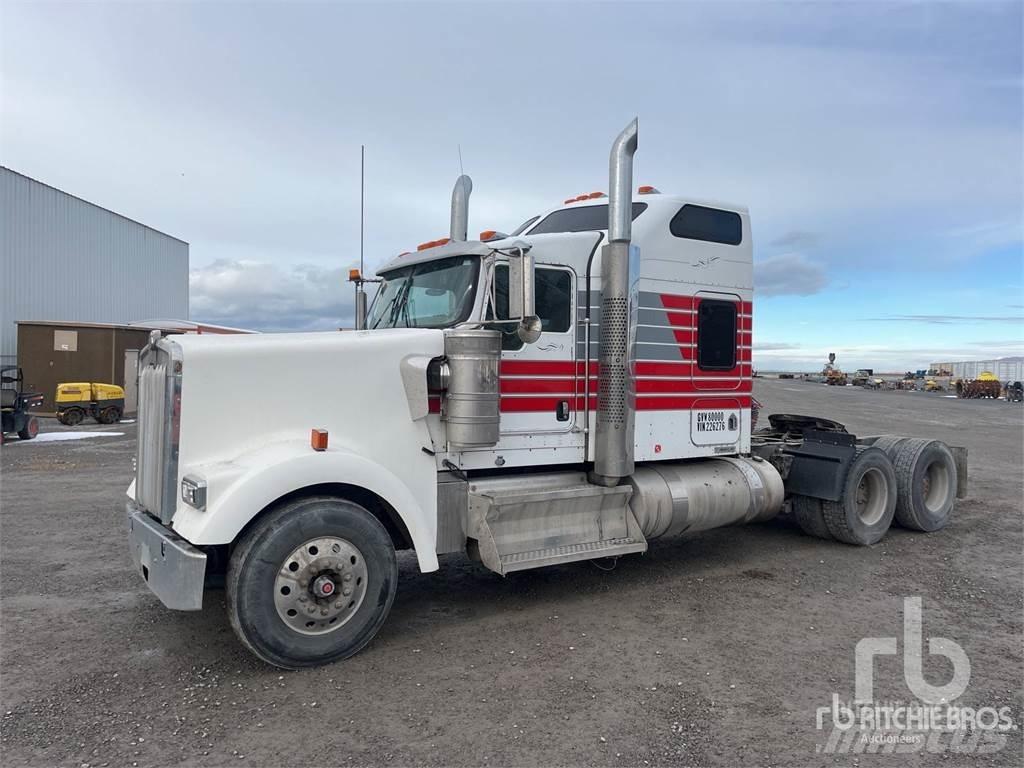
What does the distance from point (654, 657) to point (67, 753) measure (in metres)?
3.33

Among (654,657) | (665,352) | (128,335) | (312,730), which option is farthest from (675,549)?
(128,335)

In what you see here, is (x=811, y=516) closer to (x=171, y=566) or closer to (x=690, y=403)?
(x=690, y=403)

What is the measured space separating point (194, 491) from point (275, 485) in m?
0.46

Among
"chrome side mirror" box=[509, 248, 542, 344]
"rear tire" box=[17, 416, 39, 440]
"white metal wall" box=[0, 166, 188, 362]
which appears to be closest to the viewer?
"chrome side mirror" box=[509, 248, 542, 344]

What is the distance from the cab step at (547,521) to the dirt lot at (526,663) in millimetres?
461

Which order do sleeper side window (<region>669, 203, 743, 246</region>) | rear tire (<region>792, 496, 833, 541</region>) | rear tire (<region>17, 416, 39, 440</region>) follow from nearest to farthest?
sleeper side window (<region>669, 203, 743, 246</region>) < rear tire (<region>792, 496, 833, 541</region>) < rear tire (<region>17, 416, 39, 440</region>)

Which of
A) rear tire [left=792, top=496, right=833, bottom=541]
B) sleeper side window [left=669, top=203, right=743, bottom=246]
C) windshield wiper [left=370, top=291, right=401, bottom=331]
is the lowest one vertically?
rear tire [left=792, top=496, right=833, bottom=541]

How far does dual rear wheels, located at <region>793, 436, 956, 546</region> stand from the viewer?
771 cm

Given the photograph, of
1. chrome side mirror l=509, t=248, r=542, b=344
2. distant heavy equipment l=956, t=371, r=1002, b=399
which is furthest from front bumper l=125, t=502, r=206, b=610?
distant heavy equipment l=956, t=371, r=1002, b=399

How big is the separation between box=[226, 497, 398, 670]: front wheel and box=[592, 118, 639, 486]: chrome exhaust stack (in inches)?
81.5

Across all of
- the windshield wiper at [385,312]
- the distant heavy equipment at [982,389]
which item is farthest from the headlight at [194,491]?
the distant heavy equipment at [982,389]

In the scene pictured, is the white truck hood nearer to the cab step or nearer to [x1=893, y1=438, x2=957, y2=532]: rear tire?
the cab step

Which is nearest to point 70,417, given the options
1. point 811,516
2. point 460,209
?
point 460,209

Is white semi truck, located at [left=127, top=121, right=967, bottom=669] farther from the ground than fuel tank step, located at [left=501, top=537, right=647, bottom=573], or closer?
farther from the ground
